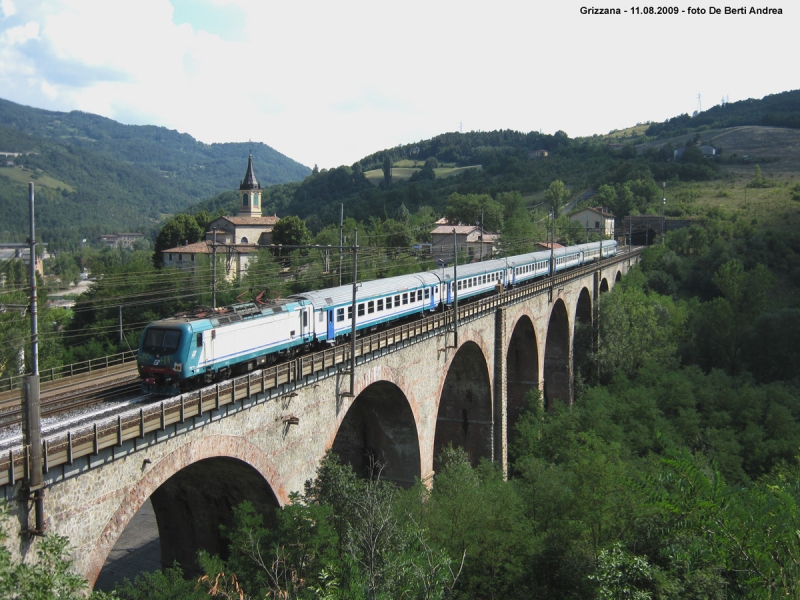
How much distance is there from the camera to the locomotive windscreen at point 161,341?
61.7ft

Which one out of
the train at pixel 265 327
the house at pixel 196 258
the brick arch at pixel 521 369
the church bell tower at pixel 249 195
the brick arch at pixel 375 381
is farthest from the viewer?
the church bell tower at pixel 249 195

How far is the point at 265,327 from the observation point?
877 inches

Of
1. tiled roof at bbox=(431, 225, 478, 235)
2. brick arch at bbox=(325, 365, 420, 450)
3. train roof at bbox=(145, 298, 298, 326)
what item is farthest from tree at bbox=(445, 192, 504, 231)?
train roof at bbox=(145, 298, 298, 326)

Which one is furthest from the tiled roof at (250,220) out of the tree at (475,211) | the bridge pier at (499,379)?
the bridge pier at (499,379)

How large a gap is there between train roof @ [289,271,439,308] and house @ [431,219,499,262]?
36755 mm

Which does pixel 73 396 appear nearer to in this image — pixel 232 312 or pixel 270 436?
pixel 232 312

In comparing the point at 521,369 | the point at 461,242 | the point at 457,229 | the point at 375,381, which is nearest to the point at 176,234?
the point at 457,229

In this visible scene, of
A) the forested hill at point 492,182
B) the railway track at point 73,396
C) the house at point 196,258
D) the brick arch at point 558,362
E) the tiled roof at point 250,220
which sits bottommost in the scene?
the brick arch at point 558,362

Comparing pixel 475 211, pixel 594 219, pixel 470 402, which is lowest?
pixel 470 402

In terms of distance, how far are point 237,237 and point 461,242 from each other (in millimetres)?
27076

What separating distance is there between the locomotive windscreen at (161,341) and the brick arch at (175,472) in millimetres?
3295

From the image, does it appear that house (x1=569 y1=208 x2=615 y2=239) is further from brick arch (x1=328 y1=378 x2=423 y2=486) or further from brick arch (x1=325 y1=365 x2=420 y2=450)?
brick arch (x1=325 y1=365 x2=420 y2=450)

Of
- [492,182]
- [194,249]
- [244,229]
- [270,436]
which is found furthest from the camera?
[492,182]

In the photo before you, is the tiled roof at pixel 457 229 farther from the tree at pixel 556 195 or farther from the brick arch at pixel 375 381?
the brick arch at pixel 375 381
